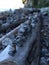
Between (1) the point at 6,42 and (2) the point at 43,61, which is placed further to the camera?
(2) the point at 43,61

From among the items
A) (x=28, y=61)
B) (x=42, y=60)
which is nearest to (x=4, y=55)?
(x=28, y=61)

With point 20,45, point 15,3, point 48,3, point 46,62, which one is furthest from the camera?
point 15,3

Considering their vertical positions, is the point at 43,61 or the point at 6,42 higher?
the point at 6,42

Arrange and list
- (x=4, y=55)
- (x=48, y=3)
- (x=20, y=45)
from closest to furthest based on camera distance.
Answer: (x=4, y=55), (x=20, y=45), (x=48, y=3)

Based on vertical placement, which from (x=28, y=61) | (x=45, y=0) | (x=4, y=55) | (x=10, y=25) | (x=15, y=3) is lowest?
(x=15, y=3)

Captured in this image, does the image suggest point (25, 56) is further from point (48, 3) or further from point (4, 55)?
point (48, 3)

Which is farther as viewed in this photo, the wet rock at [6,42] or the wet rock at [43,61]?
the wet rock at [43,61]

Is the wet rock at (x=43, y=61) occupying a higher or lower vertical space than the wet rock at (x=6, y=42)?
lower

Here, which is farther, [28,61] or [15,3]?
[15,3]

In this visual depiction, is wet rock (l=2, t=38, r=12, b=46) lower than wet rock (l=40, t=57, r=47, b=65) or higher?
higher

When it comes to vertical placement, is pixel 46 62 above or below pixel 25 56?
below

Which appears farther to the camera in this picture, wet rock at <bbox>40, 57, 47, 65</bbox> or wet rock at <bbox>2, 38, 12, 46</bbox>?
wet rock at <bbox>40, 57, 47, 65</bbox>
